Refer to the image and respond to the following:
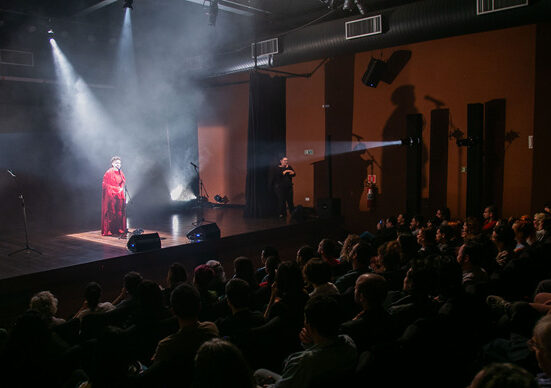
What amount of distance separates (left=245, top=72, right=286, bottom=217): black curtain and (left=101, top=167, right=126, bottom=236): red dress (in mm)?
2918

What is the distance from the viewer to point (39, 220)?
10367 mm

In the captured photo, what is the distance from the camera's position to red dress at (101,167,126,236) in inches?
308

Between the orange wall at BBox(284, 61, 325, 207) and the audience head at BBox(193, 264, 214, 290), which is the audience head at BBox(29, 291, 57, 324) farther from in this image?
the orange wall at BBox(284, 61, 325, 207)

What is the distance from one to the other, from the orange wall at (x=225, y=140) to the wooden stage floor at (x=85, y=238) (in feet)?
4.01

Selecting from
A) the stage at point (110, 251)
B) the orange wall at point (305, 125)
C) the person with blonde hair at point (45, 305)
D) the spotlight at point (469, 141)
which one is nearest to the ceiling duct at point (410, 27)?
the orange wall at point (305, 125)

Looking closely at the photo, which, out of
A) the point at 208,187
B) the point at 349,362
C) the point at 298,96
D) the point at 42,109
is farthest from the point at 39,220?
the point at 349,362

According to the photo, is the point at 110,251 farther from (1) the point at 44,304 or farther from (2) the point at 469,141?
(2) the point at 469,141

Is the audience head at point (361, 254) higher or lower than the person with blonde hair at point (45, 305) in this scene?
higher

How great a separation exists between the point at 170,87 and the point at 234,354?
431 inches

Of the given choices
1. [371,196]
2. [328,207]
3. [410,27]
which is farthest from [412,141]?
[328,207]

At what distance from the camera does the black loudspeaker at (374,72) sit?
345 inches

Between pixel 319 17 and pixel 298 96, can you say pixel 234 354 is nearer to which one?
pixel 319 17

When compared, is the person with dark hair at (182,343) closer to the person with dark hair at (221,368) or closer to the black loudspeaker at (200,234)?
the person with dark hair at (221,368)

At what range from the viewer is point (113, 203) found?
782 centimetres
